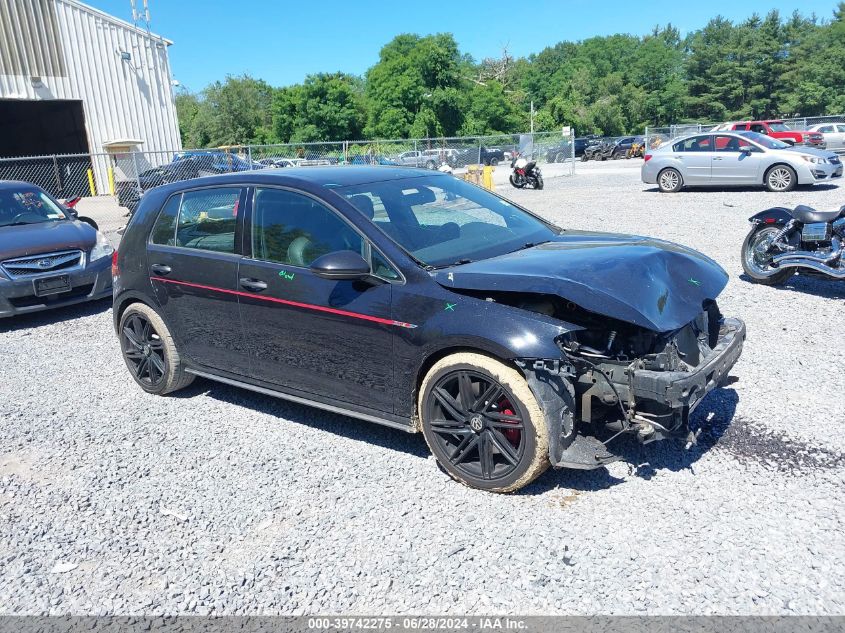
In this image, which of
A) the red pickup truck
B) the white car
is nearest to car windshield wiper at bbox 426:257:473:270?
the red pickup truck

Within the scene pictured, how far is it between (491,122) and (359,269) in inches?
2538

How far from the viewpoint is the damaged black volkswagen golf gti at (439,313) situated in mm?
3545

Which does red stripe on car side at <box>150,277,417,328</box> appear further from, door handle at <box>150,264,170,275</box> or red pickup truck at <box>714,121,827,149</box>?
red pickup truck at <box>714,121,827,149</box>

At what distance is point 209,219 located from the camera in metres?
5.02

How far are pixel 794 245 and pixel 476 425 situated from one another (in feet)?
18.6

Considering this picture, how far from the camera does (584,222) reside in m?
13.8

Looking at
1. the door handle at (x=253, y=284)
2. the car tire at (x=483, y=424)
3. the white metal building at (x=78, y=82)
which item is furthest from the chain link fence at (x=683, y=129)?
the car tire at (x=483, y=424)

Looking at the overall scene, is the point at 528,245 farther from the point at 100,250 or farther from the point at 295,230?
the point at 100,250

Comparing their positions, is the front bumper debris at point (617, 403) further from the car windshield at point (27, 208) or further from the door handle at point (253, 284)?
the car windshield at point (27, 208)

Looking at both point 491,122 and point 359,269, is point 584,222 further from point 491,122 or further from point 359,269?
point 491,122

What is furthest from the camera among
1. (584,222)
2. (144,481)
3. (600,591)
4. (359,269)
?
(584,222)

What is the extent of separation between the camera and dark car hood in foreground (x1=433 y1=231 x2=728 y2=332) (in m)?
3.48

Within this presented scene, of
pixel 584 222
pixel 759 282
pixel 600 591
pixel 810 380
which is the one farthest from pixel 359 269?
pixel 584 222

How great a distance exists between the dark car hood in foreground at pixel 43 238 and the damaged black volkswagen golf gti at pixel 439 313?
3562 millimetres
